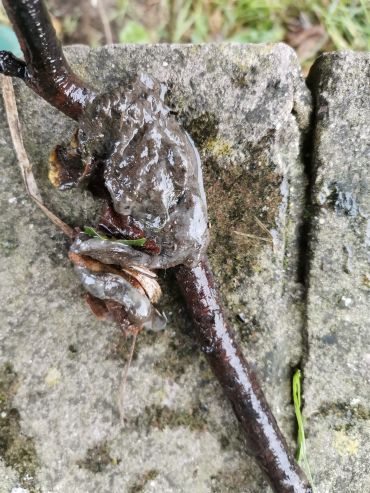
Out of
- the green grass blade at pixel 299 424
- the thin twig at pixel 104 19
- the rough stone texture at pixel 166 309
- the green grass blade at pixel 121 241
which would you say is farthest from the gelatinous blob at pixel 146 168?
the thin twig at pixel 104 19

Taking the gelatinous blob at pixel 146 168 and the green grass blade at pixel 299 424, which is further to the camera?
the green grass blade at pixel 299 424

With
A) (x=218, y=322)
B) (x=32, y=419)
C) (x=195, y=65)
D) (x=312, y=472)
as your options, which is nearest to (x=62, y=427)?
(x=32, y=419)

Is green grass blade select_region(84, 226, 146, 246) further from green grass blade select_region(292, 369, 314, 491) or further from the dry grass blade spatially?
green grass blade select_region(292, 369, 314, 491)

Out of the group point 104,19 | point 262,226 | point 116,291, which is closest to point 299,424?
point 262,226

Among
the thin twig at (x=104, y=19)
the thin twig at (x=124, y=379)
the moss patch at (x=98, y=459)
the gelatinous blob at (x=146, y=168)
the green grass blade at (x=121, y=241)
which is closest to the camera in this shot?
the gelatinous blob at (x=146, y=168)

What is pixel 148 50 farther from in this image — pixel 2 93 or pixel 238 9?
pixel 238 9

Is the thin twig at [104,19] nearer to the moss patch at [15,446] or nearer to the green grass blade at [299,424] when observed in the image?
the moss patch at [15,446]

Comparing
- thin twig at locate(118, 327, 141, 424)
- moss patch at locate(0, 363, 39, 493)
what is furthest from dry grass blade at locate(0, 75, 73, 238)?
moss patch at locate(0, 363, 39, 493)
